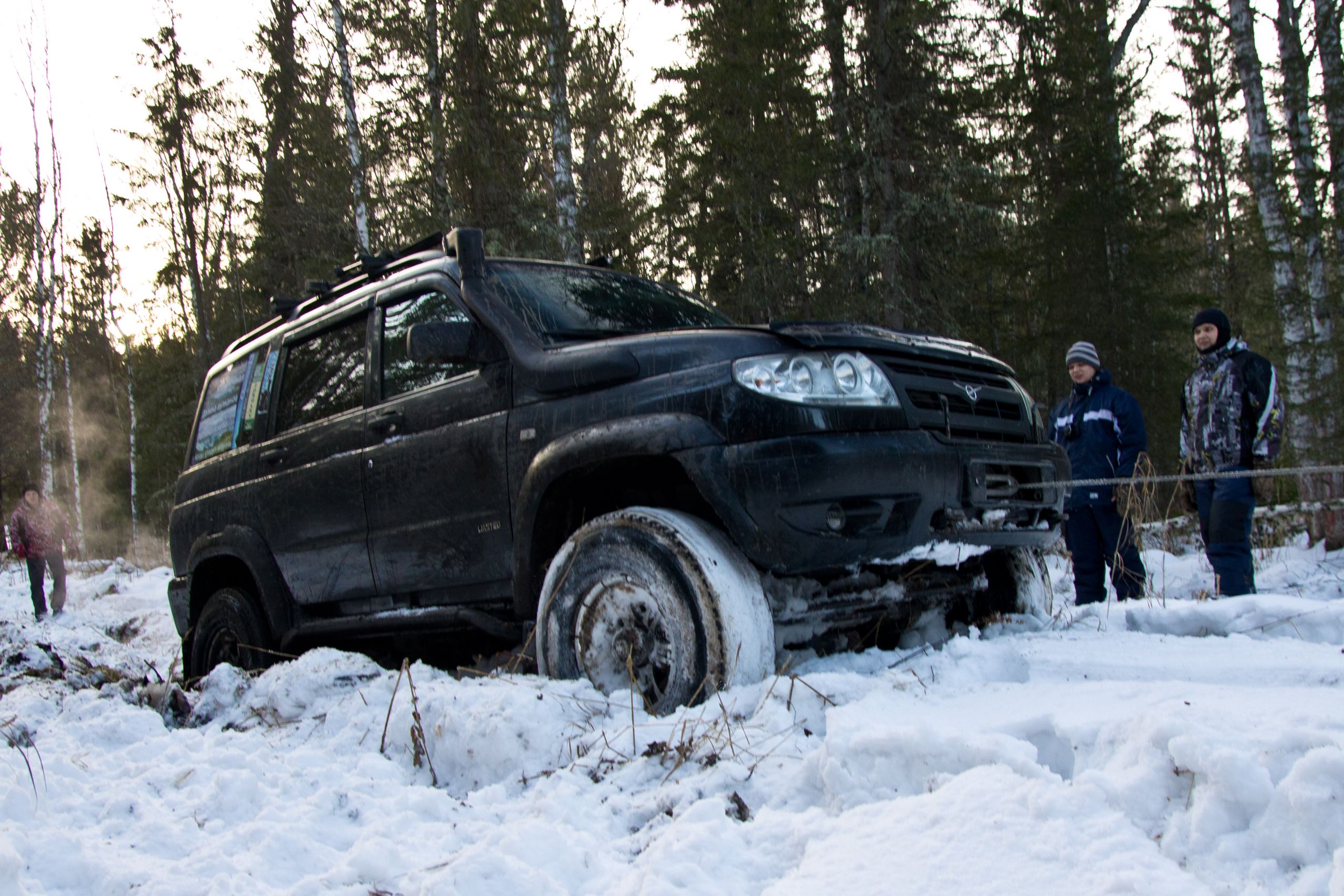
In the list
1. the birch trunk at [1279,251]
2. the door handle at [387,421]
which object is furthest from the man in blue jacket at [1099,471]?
the birch trunk at [1279,251]

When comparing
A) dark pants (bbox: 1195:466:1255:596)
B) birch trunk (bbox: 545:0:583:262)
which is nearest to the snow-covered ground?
dark pants (bbox: 1195:466:1255:596)

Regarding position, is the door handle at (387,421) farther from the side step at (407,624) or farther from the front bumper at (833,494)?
the front bumper at (833,494)

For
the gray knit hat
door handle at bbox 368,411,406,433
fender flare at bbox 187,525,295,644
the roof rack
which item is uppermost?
the roof rack

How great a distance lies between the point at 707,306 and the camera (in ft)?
15.3

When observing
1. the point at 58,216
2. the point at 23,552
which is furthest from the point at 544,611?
the point at 58,216

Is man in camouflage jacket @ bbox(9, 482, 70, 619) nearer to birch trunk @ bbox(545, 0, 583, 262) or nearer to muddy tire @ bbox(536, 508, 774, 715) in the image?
birch trunk @ bbox(545, 0, 583, 262)

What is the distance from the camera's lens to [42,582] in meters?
11.9

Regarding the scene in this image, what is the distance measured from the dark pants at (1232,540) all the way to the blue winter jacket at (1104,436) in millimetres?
683

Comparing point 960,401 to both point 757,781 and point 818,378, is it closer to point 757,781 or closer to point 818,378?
point 818,378

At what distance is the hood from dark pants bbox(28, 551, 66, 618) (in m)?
11.9

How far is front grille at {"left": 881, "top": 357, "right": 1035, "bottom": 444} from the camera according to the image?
310cm

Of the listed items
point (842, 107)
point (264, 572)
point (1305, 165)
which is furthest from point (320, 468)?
point (1305, 165)

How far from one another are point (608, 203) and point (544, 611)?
13617mm

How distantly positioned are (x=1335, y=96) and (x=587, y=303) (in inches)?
470
